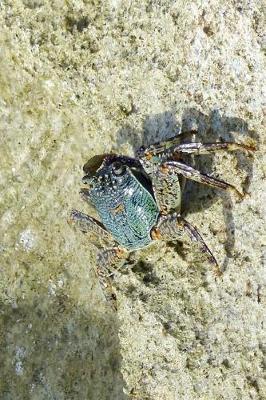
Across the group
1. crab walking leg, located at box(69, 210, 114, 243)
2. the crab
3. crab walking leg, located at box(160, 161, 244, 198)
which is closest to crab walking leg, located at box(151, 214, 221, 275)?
the crab

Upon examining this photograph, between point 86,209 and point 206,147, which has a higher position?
point 206,147

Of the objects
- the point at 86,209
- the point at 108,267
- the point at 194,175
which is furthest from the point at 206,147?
the point at 86,209

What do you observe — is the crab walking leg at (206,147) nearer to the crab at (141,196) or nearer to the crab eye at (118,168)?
the crab at (141,196)

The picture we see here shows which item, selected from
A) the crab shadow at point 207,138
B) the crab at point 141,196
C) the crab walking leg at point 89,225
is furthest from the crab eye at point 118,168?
the crab walking leg at point 89,225

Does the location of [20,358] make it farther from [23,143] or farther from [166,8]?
[166,8]

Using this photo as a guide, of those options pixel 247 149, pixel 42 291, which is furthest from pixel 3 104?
pixel 247 149

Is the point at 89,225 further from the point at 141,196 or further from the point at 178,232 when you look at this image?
the point at 178,232
